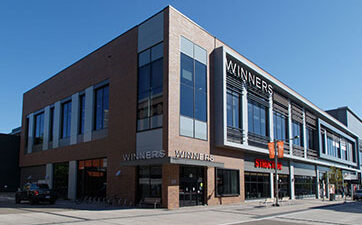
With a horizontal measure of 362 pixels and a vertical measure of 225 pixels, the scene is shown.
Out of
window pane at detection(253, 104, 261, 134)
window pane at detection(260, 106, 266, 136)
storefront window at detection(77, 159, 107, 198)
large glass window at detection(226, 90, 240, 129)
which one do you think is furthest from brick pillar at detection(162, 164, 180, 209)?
window pane at detection(260, 106, 266, 136)

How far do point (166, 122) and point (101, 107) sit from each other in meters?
10.3

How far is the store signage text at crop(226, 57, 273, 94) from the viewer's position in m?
30.0

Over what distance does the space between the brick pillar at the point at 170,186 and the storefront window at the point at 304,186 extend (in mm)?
24146

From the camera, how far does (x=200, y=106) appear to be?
88.1 ft

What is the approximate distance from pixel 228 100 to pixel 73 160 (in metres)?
16.8

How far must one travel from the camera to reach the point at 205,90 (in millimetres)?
27656

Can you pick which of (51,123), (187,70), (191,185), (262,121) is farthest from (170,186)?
(51,123)

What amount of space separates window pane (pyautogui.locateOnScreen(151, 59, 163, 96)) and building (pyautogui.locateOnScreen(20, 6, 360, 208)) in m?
0.08

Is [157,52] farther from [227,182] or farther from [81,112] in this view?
[81,112]

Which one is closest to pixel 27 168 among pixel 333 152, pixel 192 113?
pixel 192 113

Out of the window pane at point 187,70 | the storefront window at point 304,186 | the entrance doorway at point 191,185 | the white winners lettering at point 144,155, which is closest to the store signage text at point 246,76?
the window pane at point 187,70

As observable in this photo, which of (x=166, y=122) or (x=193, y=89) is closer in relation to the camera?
(x=166, y=122)

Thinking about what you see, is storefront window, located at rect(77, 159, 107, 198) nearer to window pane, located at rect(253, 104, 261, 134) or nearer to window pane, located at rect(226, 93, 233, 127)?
window pane, located at rect(226, 93, 233, 127)

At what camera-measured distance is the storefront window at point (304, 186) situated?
42781 mm
